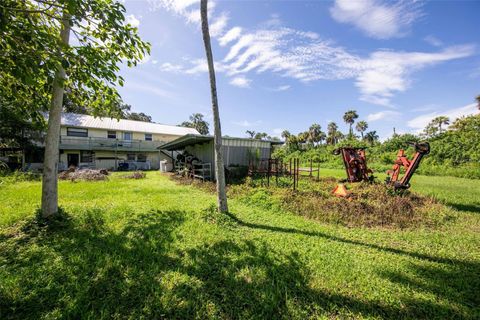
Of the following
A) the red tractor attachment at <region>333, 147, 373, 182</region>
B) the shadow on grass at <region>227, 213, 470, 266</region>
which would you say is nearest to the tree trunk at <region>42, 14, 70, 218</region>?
the shadow on grass at <region>227, 213, 470, 266</region>

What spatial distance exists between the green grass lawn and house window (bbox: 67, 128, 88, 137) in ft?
70.5

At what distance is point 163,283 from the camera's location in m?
2.77

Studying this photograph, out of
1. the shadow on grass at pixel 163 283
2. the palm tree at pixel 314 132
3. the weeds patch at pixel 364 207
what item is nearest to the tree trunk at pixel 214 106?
the shadow on grass at pixel 163 283

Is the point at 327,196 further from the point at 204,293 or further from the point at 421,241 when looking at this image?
the point at 204,293

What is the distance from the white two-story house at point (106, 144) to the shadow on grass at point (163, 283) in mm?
21335

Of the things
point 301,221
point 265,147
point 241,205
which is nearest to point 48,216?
point 241,205

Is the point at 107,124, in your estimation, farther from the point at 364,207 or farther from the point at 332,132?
the point at 332,132

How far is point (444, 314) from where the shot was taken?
2.30 m

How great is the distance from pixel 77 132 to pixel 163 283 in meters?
26.7

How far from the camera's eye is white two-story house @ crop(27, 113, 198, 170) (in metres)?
21.7

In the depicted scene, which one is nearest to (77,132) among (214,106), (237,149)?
(237,149)

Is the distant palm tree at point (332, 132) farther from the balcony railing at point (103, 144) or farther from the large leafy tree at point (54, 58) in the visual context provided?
the large leafy tree at point (54, 58)

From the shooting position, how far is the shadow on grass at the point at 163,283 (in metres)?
2.31

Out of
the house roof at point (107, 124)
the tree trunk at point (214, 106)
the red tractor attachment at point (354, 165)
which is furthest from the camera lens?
the house roof at point (107, 124)
